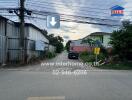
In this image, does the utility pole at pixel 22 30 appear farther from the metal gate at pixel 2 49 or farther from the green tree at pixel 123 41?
the green tree at pixel 123 41

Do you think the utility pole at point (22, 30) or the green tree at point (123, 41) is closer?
the utility pole at point (22, 30)

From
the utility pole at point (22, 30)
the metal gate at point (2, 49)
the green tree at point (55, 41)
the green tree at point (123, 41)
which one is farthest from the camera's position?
the green tree at point (55, 41)

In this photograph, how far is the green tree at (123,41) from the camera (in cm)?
3116

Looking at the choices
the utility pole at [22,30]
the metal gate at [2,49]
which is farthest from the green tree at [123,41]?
the metal gate at [2,49]

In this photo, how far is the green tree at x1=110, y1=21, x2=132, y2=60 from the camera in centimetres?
3116

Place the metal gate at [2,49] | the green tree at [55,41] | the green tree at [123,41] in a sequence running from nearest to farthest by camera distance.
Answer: the metal gate at [2,49], the green tree at [123,41], the green tree at [55,41]

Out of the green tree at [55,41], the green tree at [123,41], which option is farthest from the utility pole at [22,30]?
the green tree at [55,41]

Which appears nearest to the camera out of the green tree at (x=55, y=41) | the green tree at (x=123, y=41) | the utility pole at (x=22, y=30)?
the utility pole at (x=22, y=30)

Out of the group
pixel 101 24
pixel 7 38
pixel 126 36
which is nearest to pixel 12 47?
pixel 7 38

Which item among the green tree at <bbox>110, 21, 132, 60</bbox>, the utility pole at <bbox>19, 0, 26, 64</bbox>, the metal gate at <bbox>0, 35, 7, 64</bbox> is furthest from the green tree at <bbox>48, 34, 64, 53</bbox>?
the metal gate at <bbox>0, 35, 7, 64</bbox>

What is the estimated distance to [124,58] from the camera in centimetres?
3297

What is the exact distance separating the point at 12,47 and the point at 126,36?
1371 cm

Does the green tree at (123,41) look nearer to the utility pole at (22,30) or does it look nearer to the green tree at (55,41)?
the utility pole at (22,30)

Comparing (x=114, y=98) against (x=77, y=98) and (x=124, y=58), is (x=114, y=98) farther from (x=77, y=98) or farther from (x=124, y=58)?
(x=124, y=58)
